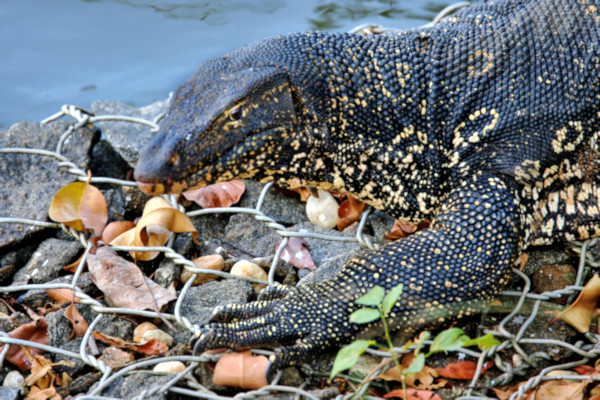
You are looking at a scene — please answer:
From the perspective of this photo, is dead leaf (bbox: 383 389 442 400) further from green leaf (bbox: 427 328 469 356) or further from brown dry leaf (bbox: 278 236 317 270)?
brown dry leaf (bbox: 278 236 317 270)

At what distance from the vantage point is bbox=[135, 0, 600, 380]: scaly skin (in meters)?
4.00

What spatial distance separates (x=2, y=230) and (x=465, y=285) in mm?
3220

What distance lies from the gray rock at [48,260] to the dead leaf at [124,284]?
13.5 inches

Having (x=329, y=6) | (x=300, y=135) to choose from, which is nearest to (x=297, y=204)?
(x=300, y=135)

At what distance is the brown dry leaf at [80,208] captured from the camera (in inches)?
199

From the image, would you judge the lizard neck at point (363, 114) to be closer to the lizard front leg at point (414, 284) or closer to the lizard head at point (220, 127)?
the lizard head at point (220, 127)

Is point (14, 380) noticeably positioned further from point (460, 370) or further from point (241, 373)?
point (460, 370)

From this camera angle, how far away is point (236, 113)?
156 inches

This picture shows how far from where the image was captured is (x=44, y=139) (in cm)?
580

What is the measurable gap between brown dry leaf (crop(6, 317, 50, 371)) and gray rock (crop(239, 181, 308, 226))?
1712 mm

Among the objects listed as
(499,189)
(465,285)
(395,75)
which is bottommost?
(465,285)

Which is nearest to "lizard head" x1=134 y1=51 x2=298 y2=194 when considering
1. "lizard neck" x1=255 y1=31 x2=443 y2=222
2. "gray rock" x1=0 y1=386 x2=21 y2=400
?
"lizard neck" x1=255 y1=31 x2=443 y2=222

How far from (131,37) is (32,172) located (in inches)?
135

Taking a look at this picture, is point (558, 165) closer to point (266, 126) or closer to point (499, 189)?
point (499, 189)
